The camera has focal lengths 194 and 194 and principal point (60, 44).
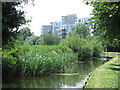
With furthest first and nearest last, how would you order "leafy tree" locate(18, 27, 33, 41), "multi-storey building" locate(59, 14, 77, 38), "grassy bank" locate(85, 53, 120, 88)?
1. "multi-storey building" locate(59, 14, 77, 38)
2. "grassy bank" locate(85, 53, 120, 88)
3. "leafy tree" locate(18, 27, 33, 41)

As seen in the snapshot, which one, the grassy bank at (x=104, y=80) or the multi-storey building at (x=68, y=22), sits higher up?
the multi-storey building at (x=68, y=22)

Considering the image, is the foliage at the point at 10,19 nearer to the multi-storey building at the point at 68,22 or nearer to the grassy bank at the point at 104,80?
the grassy bank at the point at 104,80

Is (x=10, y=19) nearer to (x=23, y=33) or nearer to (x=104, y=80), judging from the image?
(x=23, y=33)

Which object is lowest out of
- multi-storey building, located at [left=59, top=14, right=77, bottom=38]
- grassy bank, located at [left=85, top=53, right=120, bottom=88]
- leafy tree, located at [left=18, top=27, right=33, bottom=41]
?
grassy bank, located at [left=85, top=53, right=120, bottom=88]

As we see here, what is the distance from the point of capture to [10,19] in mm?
7977

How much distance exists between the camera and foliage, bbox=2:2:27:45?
752 cm

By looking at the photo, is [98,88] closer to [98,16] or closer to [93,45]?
[98,16]

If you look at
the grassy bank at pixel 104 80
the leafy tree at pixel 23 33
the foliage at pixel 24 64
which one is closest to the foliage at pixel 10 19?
the leafy tree at pixel 23 33

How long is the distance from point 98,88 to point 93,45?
1296 inches

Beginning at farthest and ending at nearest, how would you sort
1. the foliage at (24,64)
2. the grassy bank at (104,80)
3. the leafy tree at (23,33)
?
1. the foliage at (24,64)
2. the grassy bank at (104,80)
3. the leafy tree at (23,33)

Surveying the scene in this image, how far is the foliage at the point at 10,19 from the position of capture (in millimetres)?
7516

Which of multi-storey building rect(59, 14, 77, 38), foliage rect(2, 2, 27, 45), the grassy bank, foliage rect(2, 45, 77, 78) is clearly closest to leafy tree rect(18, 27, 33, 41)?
foliage rect(2, 2, 27, 45)

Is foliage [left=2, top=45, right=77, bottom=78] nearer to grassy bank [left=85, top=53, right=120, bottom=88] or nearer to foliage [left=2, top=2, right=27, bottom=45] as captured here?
grassy bank [left=85, top=53, right=120, bottom=88]

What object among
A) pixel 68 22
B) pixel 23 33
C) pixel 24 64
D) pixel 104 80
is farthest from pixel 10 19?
pixel 68 22
